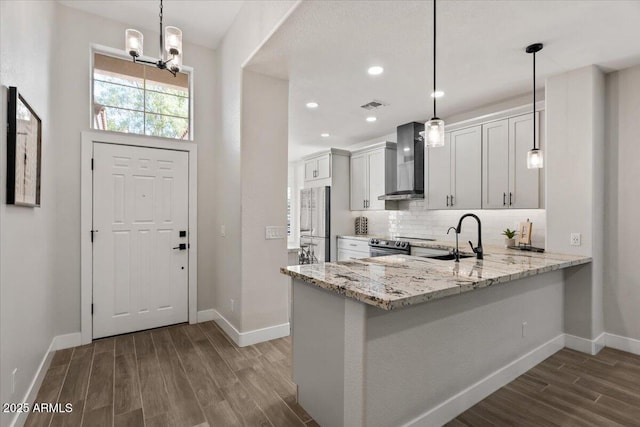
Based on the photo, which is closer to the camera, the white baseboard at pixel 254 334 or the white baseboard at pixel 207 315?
the white baseboard at pixel 254 334

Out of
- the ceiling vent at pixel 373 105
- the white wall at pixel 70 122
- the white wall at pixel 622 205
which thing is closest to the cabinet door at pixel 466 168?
the ceiling vent at pixel 373 105

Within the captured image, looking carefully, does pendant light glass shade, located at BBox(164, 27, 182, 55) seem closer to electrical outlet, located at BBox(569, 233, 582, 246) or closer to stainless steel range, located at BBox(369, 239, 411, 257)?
stainless steel range, located at BBox(369, 239, 411, 257)

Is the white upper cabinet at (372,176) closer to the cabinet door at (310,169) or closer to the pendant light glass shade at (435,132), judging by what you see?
the cabinet door at (310,169)

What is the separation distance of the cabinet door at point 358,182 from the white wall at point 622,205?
11.0 feet

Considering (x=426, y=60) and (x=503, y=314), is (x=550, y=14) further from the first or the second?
(x=503, y=314)

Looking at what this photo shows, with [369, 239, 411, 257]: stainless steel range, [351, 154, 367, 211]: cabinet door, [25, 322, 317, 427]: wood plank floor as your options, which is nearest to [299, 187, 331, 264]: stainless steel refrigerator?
[351, 154, 367, 211]: cabinet door

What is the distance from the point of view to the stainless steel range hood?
15.6 feet

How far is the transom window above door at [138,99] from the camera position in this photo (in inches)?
130

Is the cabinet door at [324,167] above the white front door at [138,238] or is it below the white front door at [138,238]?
above

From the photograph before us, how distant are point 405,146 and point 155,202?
3.64 metres

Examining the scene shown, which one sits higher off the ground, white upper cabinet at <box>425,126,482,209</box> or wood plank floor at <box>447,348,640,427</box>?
white upper cabinet at <box>425,126,482,209</box>

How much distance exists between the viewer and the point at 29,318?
6.98 feet

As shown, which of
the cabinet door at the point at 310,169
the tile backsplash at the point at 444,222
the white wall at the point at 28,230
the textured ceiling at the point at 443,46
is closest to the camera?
the white wall at the point at 28,230

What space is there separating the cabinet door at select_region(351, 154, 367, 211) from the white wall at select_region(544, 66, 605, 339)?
2989 millimetres
